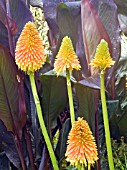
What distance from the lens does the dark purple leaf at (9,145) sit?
1039 mm

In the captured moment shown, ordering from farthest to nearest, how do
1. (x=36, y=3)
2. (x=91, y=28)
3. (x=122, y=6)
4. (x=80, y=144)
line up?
(x=36, y=3)
(x=122, y=6)
(x=91, y=28)
(x=80, y=144)

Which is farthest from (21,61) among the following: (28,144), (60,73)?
(28,144)

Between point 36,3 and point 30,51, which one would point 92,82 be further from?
point 36,3

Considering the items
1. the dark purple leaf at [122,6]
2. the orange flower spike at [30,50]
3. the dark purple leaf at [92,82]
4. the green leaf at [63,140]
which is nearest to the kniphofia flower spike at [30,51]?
the orange flower spike at [30,50]

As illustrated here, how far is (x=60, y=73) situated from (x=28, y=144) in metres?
0.28

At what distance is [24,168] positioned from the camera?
39.6 inches

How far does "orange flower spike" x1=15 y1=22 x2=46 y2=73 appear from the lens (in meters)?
0.77

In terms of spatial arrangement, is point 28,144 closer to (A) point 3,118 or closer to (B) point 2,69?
(A) point 3,118

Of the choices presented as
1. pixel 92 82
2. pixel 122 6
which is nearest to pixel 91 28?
pixel 92 82

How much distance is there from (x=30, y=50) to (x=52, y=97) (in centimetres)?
24

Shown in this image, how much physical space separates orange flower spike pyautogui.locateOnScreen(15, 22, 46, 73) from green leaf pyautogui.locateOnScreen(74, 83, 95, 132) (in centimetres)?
14

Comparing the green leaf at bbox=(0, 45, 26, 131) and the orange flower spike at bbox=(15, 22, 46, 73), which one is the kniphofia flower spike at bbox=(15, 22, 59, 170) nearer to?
the orange flower spike at bbox=(15, 22, 46, 73)

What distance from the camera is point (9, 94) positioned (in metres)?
0.94

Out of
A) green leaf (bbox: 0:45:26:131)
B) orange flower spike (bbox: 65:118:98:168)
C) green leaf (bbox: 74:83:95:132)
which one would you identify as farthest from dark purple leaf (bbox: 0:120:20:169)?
orange flower spike (bbox: 65:118:98:168)
